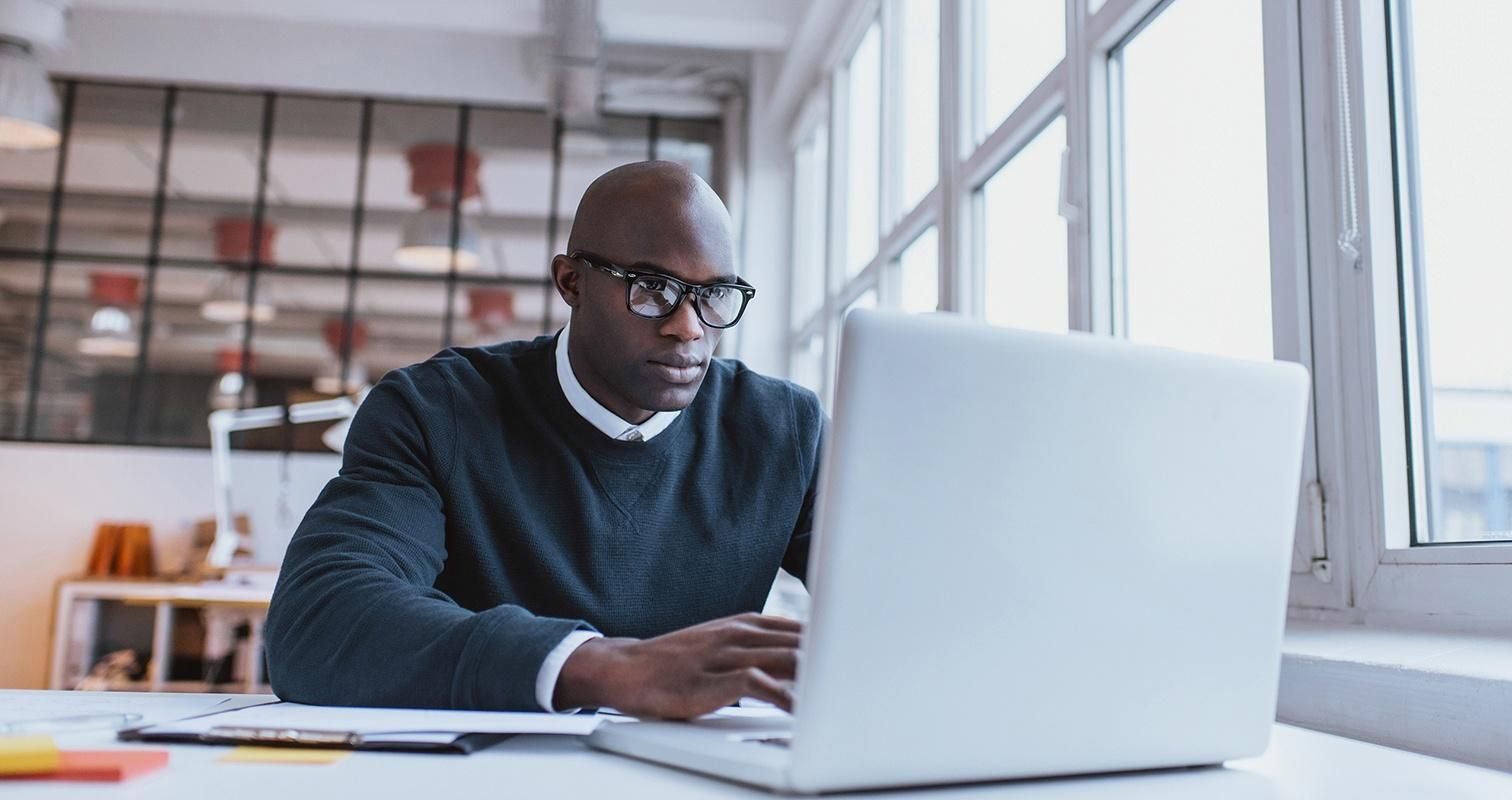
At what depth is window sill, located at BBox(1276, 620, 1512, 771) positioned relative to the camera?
36.6 inches

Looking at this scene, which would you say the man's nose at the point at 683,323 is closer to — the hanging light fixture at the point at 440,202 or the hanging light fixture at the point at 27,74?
the hanging light fixture at the point at 27,74

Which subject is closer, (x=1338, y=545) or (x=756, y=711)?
(x=756, y=711)

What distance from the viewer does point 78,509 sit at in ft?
19.5

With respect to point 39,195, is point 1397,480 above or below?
below

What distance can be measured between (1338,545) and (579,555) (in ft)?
2.93

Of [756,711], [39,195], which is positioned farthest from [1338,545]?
[39,195]

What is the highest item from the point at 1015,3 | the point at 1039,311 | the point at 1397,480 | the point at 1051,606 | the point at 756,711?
the point at 1015,3

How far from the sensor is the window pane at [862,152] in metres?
4.11

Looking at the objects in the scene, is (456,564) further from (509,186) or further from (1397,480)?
(509,186)

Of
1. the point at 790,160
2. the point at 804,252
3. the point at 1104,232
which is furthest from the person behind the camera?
the point at 790,160

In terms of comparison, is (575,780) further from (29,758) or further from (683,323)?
(683,323)

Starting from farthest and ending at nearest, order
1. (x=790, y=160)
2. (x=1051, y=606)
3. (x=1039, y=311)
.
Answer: (x=790, y=160), (x=1039, y=311), (x=1051, y=606)

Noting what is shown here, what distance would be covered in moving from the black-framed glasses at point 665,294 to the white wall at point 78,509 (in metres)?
4.97

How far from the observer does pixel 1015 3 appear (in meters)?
2.81
